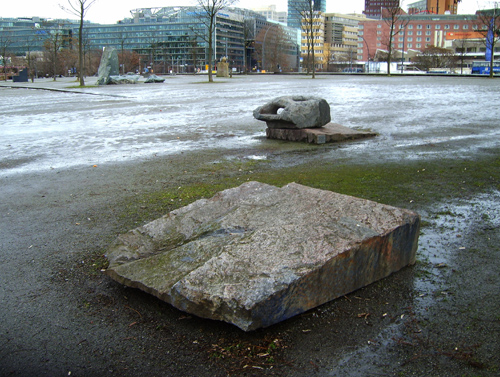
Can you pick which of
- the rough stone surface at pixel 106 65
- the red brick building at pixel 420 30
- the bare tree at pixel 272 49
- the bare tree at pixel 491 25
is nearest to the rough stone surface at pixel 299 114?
the rough stone surface at pixel 106 65

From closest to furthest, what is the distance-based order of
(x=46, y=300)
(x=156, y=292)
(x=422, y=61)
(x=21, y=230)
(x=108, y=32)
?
1. (x=156, y=292)
2. (x=46, y=300)
3. (x=21, y=230)
4. (x=422, y=61)
5. (x=108, y=32)

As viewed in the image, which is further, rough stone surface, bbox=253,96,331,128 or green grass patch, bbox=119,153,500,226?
rough stone surface, bbox=253,96,331,128

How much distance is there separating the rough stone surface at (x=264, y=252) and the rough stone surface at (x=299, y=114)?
529 centimetres

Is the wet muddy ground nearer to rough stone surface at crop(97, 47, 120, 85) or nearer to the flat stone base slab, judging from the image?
the flat stone base slab

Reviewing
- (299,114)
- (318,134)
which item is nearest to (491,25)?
(299,114)

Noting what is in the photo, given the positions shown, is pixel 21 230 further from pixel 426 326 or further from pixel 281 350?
pixel 426 326

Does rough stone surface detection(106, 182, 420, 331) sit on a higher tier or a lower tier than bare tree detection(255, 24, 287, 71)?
lower

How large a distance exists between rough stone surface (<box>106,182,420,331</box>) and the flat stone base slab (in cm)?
514

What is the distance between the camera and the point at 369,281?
3.21 m

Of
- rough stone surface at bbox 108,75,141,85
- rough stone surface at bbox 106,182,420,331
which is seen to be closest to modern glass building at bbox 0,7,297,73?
rough stone surface at bbox 108,75,141,85

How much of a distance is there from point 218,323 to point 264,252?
51 centimetres

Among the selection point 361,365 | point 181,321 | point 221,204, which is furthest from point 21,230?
point 361,365

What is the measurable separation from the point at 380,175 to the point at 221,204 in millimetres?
2958

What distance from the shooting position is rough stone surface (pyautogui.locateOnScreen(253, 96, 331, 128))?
9141mm
